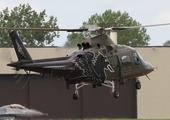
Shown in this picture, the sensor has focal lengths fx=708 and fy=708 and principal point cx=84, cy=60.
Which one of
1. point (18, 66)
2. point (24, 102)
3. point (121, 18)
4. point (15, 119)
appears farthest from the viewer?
point (121, 18)

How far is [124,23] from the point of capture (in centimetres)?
12494

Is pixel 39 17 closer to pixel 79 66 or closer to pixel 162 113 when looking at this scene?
pixel 162 113

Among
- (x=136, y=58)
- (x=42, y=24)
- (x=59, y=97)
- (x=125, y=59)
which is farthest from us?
(x=42, y=24)

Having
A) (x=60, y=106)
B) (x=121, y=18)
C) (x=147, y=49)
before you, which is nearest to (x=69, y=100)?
(x=60, y=106)

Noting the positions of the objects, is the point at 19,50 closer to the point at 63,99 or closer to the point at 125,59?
the point at 125,59

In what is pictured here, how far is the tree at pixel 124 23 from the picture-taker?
11975 centimetres

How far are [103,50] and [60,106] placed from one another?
17242 mm

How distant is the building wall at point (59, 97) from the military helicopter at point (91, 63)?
48.8 feet

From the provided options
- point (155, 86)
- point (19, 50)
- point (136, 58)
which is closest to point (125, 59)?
point (136, 58)

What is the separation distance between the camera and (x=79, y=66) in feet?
120

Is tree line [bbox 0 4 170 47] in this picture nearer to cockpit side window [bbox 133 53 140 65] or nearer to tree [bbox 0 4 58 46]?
tree [bbox 0 4 58 46]

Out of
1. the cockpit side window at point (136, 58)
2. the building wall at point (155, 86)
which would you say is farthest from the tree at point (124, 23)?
the cockpit side window at point (136, 58)

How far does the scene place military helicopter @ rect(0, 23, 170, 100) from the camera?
35.9m

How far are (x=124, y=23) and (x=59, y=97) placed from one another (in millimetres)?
71489
